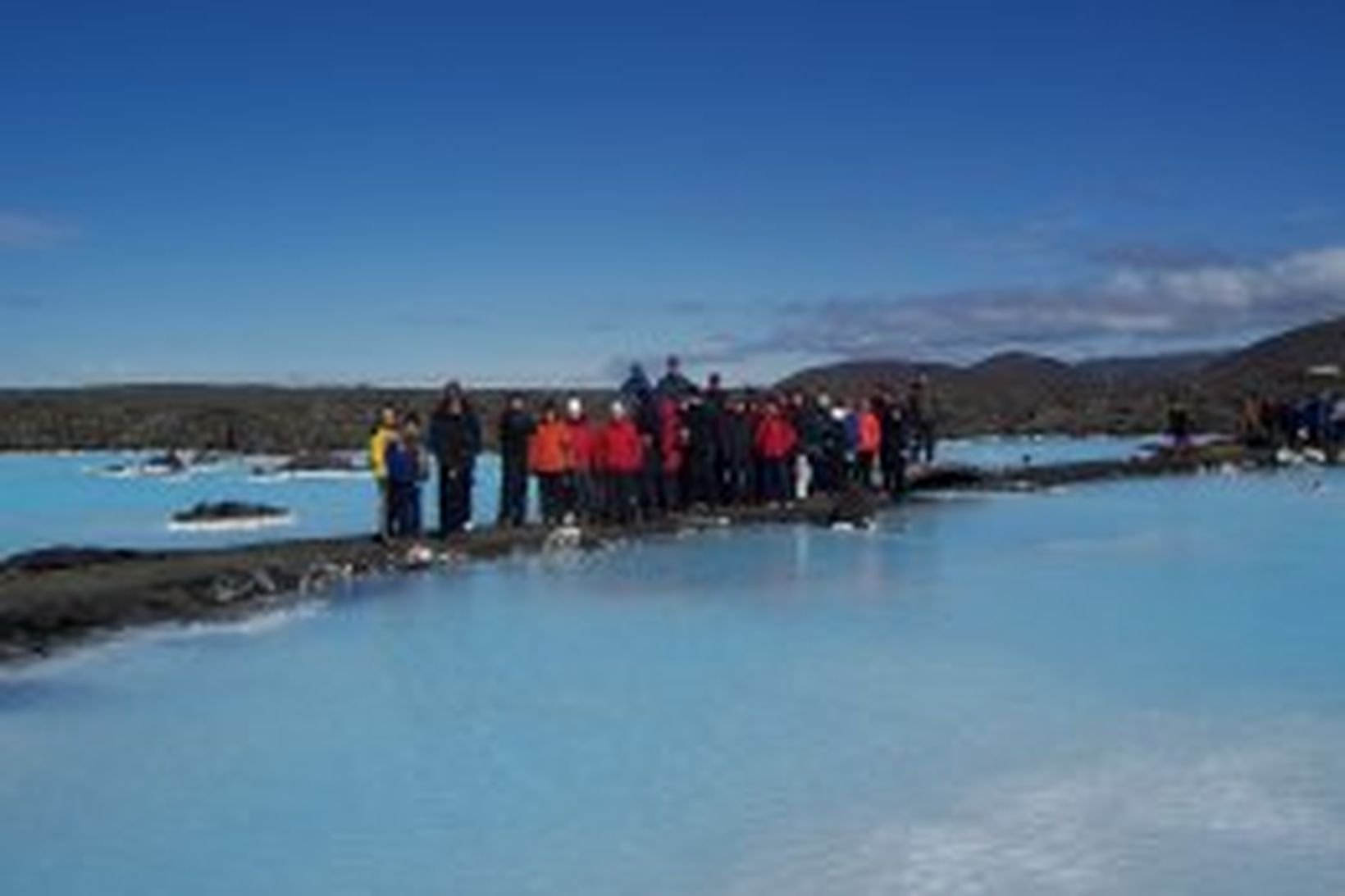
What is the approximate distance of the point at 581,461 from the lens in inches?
776

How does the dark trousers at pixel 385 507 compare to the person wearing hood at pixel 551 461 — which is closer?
the dark trousers at pixel 385 507

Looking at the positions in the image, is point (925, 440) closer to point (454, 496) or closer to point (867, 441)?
point (867, 441)

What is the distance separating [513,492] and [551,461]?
0.66 metres

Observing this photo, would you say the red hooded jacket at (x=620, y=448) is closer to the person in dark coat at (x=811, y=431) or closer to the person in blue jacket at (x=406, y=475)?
the person in blue jacket at (x=406, y=475)

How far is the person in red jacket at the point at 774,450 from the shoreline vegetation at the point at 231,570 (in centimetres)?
38

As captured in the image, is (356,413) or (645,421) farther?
(356,413)

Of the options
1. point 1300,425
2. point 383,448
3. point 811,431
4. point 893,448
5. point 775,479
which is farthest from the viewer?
point 1300,425

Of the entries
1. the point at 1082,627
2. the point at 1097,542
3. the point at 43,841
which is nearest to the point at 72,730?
the point at 43,841

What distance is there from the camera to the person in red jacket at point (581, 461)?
19.2 m

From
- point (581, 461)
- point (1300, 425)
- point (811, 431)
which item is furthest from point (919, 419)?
point (1300, 425)

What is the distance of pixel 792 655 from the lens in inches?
478

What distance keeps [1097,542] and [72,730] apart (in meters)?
12.2

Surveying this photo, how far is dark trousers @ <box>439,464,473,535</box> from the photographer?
1841 centimetres

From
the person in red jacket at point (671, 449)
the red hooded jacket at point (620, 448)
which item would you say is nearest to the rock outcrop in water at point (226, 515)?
the person in red jacket at point (671, 449)
